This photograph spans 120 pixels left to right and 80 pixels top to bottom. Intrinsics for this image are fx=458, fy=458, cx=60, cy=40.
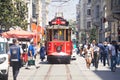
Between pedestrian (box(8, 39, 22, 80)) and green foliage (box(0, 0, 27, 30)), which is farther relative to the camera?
green foliage (box(0, 0, 27, 30))

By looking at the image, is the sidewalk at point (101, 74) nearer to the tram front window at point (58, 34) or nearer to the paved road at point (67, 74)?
the paved road at point (67, 74)

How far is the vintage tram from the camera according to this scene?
3422cm

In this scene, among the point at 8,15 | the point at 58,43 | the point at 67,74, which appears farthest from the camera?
the point at 8,15

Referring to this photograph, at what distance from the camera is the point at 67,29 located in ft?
117

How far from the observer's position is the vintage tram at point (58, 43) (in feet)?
112

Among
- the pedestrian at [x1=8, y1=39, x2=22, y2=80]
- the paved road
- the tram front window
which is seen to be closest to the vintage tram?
the tram front window

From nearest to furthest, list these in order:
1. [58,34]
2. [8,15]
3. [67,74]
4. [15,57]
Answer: [15,57] → [67,74] → [58,34] → [8,15]

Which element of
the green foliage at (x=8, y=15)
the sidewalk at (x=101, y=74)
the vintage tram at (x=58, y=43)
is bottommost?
the sidewalk at (x=101, y=74)

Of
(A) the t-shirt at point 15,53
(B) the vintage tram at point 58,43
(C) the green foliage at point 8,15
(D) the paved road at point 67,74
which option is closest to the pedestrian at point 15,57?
(A) the t-shirt at point 15,53

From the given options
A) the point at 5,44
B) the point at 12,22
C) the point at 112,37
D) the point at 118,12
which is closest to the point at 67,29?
the point at 12,22

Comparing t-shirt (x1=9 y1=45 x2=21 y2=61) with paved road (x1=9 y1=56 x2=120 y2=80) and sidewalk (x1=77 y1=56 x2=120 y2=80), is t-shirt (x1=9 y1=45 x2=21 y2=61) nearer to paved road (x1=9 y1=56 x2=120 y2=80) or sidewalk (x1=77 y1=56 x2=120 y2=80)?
paved road (x1=9 y1=56 x2=120 y2=80)

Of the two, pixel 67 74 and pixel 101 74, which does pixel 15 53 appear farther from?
pixel 101 74

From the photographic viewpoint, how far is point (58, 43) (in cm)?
3494

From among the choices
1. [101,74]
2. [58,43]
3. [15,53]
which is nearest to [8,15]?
[58,43]
